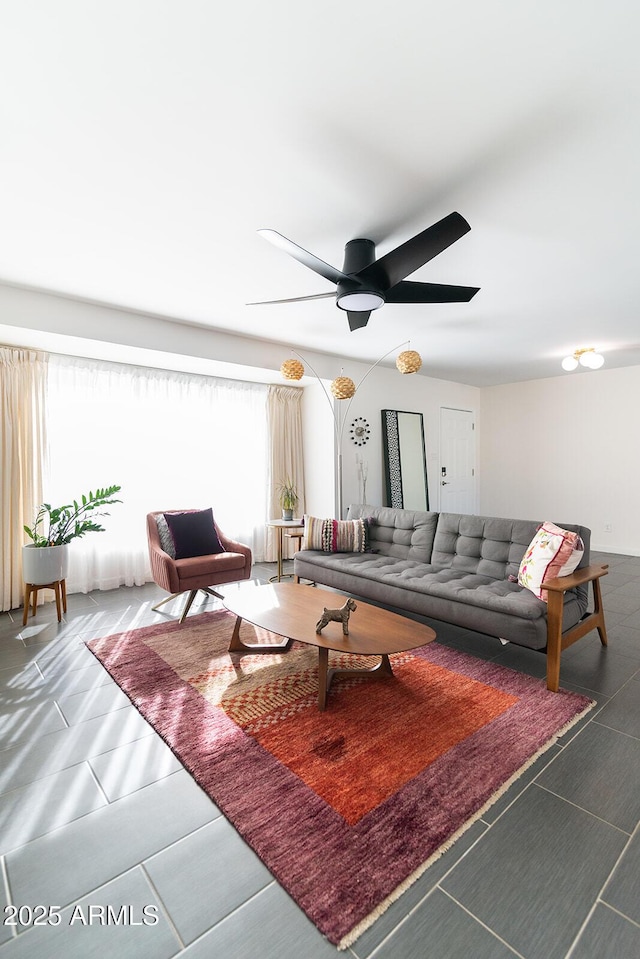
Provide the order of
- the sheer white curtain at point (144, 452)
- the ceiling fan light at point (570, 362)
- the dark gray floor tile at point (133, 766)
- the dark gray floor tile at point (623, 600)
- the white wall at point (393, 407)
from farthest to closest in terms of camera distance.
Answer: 1. the white wall at point (393, 407)
2. the ceiling fan light at point (570, 362)
3. the sheer white curtain at point (144, 452)
4. the dark gray floor tile at point (623, 600)
5. the dark gray floor tile at point (133, 766)

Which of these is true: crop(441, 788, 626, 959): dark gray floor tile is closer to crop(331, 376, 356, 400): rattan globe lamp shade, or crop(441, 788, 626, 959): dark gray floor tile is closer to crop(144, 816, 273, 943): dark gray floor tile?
crop(144, 816, 273, 943): dark gray floor tile

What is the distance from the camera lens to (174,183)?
208cm

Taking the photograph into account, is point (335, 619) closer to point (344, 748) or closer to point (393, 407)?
point (344, 748)

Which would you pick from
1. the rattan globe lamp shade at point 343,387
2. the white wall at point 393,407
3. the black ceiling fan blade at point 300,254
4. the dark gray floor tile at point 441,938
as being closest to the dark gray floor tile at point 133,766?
the dark gray floor tile at point 441,938

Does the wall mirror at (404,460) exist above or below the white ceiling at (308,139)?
below

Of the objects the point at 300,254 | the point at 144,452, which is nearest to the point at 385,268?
the point at 300,254

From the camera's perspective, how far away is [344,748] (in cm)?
190

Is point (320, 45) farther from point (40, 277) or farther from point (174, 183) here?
point (40, 277)

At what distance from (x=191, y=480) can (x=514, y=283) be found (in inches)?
144

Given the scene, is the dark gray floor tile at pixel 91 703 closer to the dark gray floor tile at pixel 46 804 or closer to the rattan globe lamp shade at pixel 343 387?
the dark gray floor tile at pixel 46 804

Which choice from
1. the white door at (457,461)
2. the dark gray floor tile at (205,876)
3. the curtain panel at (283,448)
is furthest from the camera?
the white door at (457,461)

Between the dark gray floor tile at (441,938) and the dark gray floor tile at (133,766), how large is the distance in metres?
0.98

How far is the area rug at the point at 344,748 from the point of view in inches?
53.6

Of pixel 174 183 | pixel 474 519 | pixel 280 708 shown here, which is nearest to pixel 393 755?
pixel 280 708
